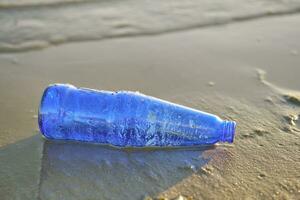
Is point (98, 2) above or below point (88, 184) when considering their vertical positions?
above

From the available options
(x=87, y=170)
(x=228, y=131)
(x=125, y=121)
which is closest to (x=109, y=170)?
(x=87, y=170)

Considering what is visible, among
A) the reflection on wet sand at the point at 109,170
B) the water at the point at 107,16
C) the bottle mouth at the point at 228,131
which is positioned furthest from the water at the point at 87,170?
the water at the point at 107,16

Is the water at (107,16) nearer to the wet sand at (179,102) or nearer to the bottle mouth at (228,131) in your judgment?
the wet sand at (179,102)

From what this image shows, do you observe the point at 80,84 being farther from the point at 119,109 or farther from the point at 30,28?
the point at 30,28

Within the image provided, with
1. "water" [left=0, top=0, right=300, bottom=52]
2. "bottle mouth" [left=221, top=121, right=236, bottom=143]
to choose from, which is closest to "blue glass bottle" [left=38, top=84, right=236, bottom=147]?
"bottle mouth" [left=221, top=121, right=236, bottom=143]

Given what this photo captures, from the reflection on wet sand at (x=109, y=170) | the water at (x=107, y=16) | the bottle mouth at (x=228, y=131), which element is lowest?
the reflection on wet sand at (x=109, y=170)

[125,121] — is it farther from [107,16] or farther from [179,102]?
[107,16]

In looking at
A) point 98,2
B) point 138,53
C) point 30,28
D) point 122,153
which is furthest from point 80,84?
point 98,2
